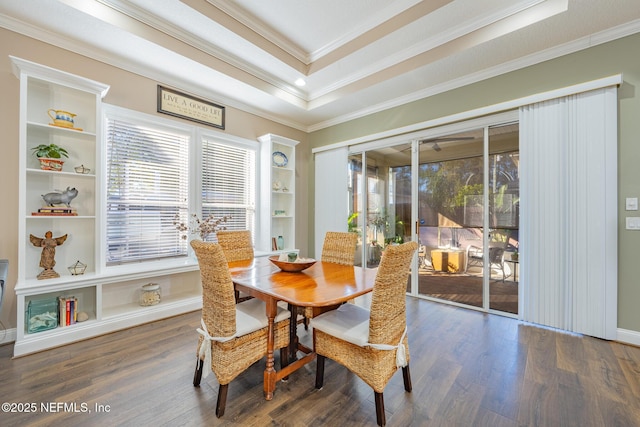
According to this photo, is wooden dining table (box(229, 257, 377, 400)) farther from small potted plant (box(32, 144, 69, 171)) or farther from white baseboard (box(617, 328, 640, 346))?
white baseboard (box(617, 328, 640, 346))

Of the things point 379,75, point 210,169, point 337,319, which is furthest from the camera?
point 210,169

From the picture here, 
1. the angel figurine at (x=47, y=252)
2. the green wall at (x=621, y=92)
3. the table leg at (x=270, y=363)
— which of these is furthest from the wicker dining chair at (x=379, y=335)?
the angel figurine at (x=47, y=252)

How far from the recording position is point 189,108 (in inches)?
140

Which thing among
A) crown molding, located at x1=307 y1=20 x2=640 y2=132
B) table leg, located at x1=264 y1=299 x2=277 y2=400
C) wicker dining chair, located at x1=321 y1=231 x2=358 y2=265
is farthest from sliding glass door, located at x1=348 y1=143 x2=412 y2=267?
table leg, located at x1=264 y1=299 x2=277 y2=400

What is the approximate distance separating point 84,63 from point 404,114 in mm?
3760

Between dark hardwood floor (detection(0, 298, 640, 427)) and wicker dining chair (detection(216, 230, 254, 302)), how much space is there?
2.73 ft

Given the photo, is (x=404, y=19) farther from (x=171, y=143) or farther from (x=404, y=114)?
(x=171, y=143)

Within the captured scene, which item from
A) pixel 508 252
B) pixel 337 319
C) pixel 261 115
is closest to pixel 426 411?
pixel 337 319

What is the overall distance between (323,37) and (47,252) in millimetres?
3527

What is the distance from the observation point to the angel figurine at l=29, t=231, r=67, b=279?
2.45 metres

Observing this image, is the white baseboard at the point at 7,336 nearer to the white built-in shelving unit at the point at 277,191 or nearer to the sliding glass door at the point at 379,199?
the white built-in shelving unit at the point at 277,191

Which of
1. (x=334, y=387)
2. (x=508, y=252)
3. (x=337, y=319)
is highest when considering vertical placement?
(x=508, y=252)

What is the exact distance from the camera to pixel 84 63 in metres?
2.78

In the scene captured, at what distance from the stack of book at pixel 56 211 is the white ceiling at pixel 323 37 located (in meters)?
1.59
